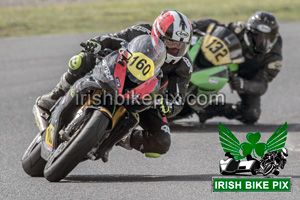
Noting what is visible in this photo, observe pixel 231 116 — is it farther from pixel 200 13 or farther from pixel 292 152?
pixel 200 13

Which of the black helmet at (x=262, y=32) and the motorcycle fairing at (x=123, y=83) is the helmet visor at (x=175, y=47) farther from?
the black helmet at (x=262, y=32)

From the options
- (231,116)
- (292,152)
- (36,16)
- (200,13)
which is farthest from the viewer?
(200,13)

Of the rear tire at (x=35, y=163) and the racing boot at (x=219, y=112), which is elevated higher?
the rear tire at (x=35, y=163)

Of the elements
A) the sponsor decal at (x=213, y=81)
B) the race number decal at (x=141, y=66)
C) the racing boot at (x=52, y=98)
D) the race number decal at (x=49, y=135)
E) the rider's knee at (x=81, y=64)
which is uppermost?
the race number decal at (x=141, y=66)

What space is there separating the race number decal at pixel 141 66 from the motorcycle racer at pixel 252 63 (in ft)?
13.8

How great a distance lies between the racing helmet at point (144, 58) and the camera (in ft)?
19.2

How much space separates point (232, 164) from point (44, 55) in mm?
8974

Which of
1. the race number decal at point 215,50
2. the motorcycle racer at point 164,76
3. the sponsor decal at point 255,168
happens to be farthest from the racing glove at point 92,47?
the race number decal at point 215,50

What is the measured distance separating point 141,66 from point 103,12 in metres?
15.7

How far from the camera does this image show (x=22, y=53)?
14.7 metres

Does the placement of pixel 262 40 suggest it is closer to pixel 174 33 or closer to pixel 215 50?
pixel 215 50

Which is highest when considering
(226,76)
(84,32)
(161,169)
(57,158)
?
(57,158)

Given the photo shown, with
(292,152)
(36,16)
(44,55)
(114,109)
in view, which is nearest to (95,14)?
(36,16)

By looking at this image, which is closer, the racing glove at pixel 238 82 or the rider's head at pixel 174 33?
the rider's head at pixel 174 33
